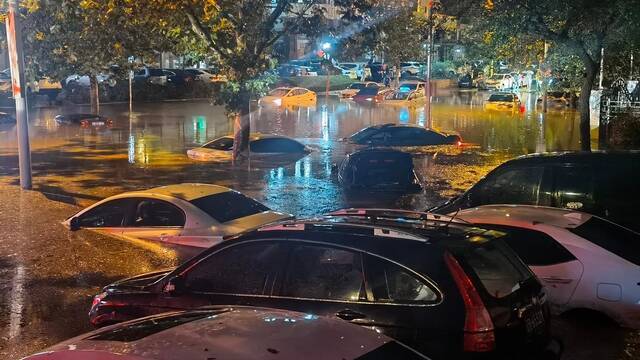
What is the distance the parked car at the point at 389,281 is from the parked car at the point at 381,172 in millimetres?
11473

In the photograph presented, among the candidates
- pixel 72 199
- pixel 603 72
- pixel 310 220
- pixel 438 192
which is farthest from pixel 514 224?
pixel 603 72

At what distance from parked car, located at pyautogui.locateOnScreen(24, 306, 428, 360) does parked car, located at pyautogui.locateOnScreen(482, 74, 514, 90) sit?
79.4 meters

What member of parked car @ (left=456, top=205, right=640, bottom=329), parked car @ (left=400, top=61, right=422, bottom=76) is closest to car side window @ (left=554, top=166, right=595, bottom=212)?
parked car @ (left=456, top=205, right=640, bottom=329)

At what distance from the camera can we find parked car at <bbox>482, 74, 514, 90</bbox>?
8081cm

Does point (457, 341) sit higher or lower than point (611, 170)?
lower

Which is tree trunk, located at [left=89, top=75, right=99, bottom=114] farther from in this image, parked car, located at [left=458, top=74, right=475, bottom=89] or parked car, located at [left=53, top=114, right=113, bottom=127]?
parked car, located at [left=458, top=74, right=475, bottom=89]

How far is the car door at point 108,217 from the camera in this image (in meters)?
11.4

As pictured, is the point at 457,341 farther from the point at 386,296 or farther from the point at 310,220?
the point at 310,220

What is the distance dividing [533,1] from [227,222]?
961cm

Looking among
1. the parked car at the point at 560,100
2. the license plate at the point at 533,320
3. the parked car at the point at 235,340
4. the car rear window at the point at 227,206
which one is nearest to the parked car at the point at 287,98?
the parked car at the point at 560,100

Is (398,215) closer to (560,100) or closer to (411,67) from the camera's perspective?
(560,100)

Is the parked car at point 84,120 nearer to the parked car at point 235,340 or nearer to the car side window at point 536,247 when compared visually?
the car side window at point 536,247

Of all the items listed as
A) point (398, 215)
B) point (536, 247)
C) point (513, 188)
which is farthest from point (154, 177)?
point (398, 215)

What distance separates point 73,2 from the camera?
786 inches
